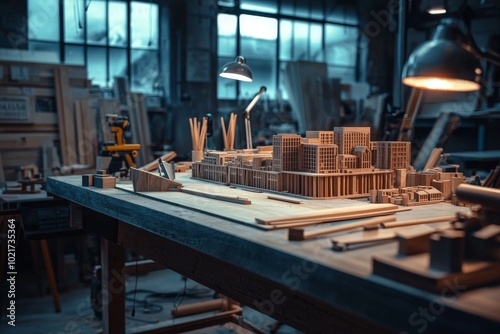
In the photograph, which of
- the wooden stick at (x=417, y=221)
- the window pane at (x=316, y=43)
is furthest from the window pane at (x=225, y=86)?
the wooden stick at (x=417, y=221)

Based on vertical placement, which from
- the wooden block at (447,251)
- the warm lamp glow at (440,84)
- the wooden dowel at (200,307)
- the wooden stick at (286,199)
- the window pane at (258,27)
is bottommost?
the wooden dowel at (200,307)

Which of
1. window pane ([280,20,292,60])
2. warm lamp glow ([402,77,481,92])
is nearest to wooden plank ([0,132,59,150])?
window pane ([280,20,292,60])

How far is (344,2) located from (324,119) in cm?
256

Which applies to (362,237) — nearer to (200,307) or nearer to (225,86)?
(200,307)

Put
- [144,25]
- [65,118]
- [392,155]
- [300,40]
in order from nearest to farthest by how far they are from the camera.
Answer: [392,155]
[65,118]
[144,25]
[300,40]

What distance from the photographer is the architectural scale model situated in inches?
102

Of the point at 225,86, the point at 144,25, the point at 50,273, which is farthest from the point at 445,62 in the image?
the point at 225,86

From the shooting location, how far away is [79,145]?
234 inches

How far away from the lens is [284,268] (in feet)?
5.08

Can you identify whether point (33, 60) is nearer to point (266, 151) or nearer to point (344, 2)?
point (266, 151)

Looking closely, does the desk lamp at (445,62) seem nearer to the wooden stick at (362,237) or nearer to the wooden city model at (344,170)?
the wooden stick at (362,237)

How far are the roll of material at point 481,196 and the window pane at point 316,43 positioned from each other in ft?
27.0

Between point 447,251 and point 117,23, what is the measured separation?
22.9 feet

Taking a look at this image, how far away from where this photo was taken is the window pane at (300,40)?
9383mm
